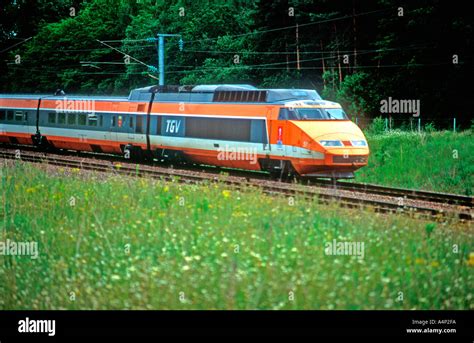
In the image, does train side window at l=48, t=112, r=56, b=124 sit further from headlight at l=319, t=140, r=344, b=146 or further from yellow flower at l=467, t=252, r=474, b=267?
yellow flower at l=467, t=252, r=474, b=267

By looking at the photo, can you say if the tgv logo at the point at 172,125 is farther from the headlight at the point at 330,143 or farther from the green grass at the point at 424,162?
the headlight at the point at 330,143

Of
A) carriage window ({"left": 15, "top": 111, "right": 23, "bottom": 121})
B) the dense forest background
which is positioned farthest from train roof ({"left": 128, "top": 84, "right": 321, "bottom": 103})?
carriage window ({"left": 15, "top": 111, "right": 23, "bottom": 121})

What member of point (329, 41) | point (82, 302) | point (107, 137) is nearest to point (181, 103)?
point (107, 137)

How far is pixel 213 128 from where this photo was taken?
2264 cm

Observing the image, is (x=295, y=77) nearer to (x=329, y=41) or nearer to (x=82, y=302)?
(x=329, y=41)

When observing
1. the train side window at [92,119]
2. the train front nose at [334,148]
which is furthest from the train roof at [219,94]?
the train front nose at [334,148]

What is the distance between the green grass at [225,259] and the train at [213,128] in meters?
5.90

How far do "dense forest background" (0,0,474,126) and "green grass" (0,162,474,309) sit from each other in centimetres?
1650

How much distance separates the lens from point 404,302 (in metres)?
7.85

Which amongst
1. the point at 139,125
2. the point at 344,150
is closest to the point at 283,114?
the point at 344,150

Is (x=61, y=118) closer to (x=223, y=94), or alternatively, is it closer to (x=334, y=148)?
(x=223, y=94)

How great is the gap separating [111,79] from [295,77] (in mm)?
9489

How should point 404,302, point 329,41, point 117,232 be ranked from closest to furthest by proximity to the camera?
1. point 404,302
2. point 117,232
3. point 329,41

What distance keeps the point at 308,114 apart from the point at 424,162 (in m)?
4.48
